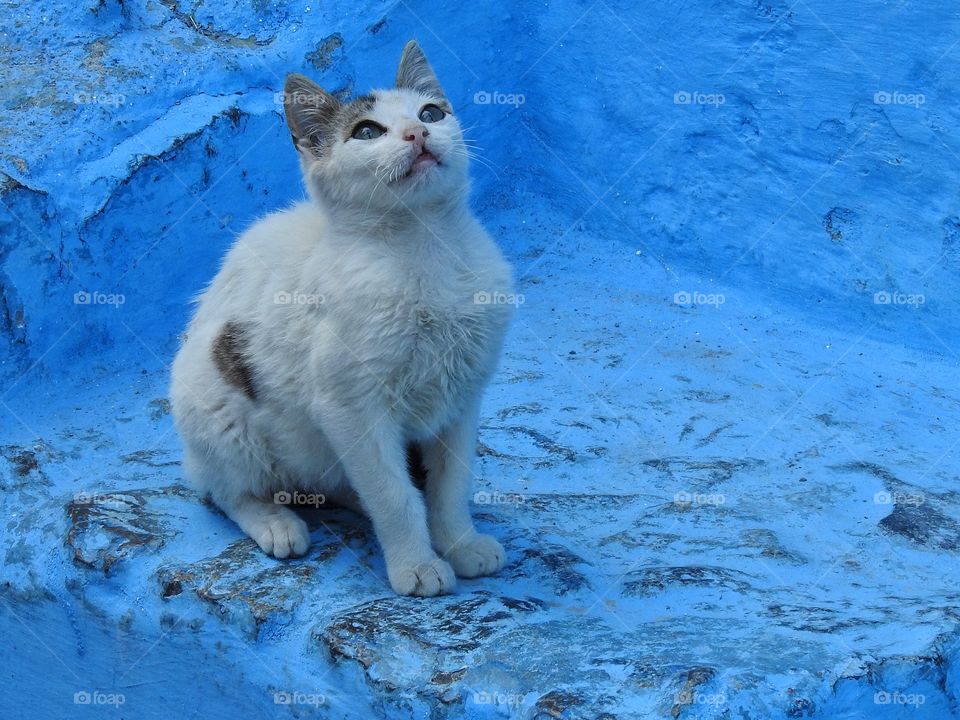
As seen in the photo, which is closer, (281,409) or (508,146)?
(281,409)

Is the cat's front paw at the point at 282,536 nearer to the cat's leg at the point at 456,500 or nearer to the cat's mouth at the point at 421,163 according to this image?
the cat's leg at the point at 456,500

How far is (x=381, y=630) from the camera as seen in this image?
2.49 meters

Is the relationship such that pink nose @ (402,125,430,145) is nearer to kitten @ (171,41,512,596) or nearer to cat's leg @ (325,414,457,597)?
kitten @ (171,41,512,596)

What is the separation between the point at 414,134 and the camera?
2537mm

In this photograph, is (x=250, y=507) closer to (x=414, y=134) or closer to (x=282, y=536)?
(x=282, y=536)

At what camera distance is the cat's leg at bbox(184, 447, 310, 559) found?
9.20 ft

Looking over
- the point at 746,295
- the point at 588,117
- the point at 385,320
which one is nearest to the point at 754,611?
the point at 385,320

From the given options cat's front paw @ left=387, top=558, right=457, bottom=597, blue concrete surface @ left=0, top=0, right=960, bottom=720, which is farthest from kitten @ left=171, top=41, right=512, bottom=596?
blue concrete surface @ left=0, top=0, right=960, bottom=720

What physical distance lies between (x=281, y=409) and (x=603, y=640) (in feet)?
3.15

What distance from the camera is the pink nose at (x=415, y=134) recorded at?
2.54 meters

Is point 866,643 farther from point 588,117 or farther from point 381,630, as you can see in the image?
point 588,117

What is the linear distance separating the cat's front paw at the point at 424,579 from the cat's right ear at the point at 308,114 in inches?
39.4

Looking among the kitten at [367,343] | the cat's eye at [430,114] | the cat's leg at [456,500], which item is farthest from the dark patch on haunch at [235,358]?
the cat's eye at [430,114]

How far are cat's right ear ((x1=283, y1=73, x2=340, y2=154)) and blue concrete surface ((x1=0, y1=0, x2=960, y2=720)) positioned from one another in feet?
3.28
